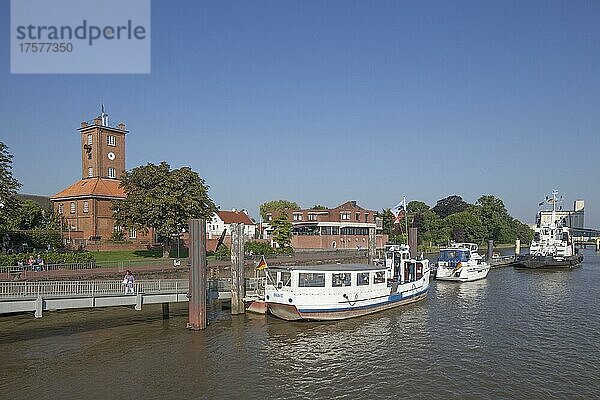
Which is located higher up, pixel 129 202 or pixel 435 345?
pixel 129 202

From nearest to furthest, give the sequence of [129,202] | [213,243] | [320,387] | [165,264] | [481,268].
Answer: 1. [320,387]
2. [165,264]
3. [129,202]
4. [481,268]
5. [213,243]

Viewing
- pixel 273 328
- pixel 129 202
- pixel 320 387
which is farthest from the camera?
pixel 129 202

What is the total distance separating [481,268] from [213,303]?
122 feet

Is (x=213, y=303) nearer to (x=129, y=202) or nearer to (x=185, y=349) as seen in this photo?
(x=185, y=349)

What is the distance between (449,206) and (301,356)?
149 metres

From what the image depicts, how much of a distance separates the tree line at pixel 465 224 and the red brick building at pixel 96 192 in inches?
2234

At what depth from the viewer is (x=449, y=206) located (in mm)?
168000

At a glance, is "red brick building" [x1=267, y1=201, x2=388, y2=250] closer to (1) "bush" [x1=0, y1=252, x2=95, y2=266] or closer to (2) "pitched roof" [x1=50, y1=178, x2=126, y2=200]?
(2) "pitched roof" [x1=50, y1=178, x2=126, y2=200]

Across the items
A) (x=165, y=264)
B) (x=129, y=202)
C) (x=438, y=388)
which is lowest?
(x=438, y=388)

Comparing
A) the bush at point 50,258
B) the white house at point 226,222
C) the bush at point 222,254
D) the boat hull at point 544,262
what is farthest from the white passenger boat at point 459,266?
the white house at point 226,222

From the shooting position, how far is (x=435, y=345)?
29.0 metres

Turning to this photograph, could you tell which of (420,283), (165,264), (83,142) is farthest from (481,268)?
(83,142)

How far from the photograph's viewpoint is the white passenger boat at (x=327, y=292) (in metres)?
33.4

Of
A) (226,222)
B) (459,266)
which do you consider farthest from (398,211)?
(226,222)
